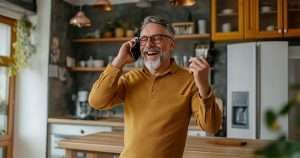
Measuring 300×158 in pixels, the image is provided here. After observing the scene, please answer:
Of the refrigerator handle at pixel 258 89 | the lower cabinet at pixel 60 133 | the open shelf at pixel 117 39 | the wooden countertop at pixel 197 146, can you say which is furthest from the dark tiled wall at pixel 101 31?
the wooden countertop at pixel 197 146

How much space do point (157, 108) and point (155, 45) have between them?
0.27m

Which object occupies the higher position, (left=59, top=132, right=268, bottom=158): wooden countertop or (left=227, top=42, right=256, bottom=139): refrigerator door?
(left=227, top=42, right=256, bottom=139): refrigerator door

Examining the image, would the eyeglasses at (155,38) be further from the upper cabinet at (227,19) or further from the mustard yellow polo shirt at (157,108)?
the upper cabinet at (227,19)

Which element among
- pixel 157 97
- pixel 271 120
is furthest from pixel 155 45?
pixel 271 120

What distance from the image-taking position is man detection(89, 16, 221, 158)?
1.25m

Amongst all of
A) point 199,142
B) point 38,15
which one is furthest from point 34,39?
point 199,142

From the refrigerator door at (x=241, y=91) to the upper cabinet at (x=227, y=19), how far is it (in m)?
0.23

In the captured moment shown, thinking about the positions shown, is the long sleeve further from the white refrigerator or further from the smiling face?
the white refrigerator

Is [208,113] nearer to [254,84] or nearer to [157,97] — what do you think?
[157,97]

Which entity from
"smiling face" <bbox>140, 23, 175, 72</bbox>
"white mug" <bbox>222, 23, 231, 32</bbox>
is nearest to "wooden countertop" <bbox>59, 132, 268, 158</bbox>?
"smiling face" <bbox>140, 23, 175, 72</bbox>

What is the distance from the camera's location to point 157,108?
132cm

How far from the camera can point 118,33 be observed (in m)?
4.44

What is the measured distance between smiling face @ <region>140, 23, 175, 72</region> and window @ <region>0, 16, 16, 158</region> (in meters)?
3.00

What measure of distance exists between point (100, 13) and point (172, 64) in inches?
139
